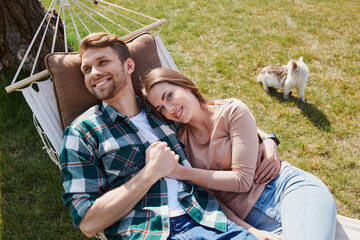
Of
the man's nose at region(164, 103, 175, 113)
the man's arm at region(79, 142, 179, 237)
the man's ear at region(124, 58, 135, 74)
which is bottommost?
the man's arm at region(79, 142, 179, 237)

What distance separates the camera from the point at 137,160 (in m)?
2.12

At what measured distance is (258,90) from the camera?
4.36 meters

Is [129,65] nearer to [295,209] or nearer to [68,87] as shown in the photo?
[68,87]

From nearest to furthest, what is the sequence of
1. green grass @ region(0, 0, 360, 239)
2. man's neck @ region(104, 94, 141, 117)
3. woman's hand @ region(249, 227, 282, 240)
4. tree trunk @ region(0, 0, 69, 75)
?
woman's hand @ region(249, 227, 282, 240) → man's neck @ region(104, 94, 141, 117) → green grass @ region(0, 0, 360, 239) → tree trunk @ region(0, 0, 69, 75)

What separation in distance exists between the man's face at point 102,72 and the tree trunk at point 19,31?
187 centimetres

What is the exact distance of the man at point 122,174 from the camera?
6.06 ft

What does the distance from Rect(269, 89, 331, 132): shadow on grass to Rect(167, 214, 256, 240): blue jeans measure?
221 centimetres

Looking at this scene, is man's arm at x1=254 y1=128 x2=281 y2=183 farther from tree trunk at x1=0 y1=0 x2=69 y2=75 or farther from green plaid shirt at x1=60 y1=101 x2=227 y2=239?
tree trunk at x1=0 y1=0 x2=69 y2=75

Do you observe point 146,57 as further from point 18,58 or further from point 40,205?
point 18,58

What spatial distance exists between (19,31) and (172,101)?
2652mm

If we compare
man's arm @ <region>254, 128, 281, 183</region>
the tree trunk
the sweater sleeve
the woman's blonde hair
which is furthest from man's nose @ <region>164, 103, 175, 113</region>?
the tree trunk

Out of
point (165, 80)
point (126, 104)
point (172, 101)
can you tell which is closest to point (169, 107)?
point (172, 101)

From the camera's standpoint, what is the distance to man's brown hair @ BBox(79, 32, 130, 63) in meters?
2.29

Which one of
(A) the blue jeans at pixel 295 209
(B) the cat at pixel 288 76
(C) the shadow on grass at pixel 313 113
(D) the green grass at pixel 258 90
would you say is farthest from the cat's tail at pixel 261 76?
(A) the blue jeans at pixel 295 209
